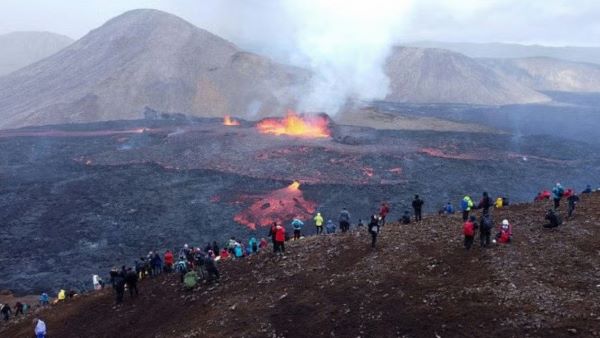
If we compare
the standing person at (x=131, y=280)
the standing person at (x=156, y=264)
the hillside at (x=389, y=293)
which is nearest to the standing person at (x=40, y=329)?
the hillside at (x=389, y=293)

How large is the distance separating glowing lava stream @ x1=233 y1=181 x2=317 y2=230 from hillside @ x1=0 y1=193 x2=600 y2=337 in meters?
19.3

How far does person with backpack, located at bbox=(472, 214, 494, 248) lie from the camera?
19781mm

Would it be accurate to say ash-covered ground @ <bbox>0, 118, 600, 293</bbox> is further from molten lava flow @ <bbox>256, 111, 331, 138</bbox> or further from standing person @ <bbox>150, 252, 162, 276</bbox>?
standing person @ <bbox>150, 252, 162, 276</bbox>

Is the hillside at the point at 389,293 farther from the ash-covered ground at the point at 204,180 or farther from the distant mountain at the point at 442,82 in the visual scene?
the distant mountain at the point at 442,82

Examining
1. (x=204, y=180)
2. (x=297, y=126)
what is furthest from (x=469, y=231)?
(x=297, y=126)

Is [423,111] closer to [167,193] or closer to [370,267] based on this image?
[167,193]

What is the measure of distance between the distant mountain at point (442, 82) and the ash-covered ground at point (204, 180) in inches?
3035

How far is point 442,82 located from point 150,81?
299ft

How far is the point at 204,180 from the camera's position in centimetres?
5528

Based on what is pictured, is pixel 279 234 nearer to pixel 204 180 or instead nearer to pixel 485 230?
pixel 485 230

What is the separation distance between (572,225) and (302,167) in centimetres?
3851

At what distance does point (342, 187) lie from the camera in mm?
51969

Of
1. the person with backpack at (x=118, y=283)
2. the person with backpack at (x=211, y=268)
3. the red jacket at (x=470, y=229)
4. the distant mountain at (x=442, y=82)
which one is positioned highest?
the distant mountain at (x=442, y=82)

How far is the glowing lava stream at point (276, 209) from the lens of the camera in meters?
44.0
